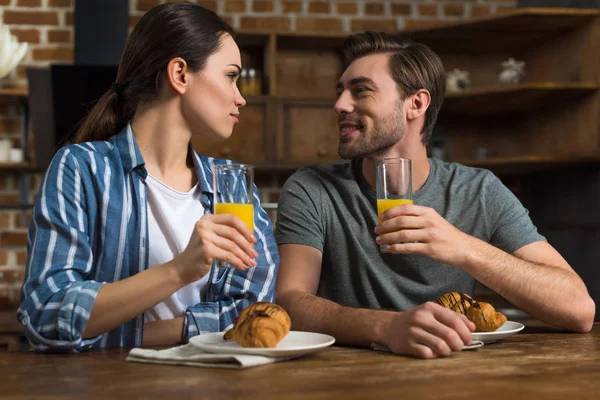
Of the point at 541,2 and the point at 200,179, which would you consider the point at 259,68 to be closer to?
the point at 541,2

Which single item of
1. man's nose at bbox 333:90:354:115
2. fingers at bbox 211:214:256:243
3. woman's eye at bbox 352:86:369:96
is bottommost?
fingers at bbox 211:214:256:243

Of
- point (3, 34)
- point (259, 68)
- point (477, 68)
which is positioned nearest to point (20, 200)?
point (3, 34)

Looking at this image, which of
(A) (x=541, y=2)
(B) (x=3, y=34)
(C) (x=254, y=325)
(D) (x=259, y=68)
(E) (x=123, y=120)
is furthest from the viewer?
(D) (x=259, y=68)

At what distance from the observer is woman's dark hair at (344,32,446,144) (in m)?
2.16

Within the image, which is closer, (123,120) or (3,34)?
(123,120)

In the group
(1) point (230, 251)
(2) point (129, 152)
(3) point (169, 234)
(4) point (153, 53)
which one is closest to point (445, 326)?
(1) point (230, 251)

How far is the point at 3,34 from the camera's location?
379 centimetres

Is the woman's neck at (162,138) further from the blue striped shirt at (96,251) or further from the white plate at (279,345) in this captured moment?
the white plate at (279,345)

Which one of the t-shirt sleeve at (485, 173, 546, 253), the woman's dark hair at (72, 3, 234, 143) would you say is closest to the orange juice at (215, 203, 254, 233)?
the woman's dark hair at (72, 3, 234, 143)

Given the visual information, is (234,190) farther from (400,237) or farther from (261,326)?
(400,237)

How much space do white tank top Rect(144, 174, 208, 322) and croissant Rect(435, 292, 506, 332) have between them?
52 centimetres

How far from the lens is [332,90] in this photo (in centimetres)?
441

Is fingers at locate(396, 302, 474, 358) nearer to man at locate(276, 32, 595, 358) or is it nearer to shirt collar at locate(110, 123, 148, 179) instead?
man at locate(276, 32, 595, 358)

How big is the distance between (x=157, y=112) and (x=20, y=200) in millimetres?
2876
